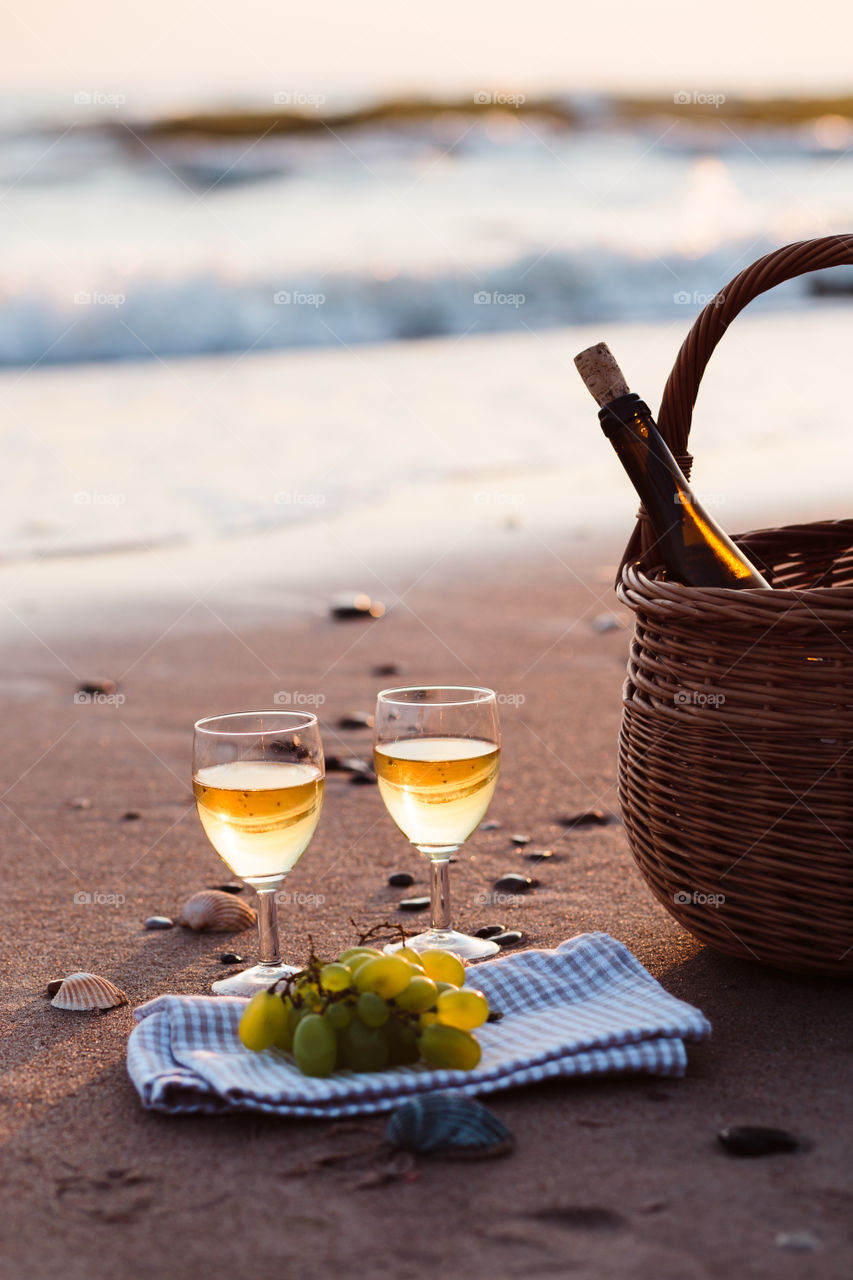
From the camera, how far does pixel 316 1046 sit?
1.97 metres

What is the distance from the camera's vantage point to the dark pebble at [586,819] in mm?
3557

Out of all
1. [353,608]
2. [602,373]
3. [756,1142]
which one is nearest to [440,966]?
[756,1142]

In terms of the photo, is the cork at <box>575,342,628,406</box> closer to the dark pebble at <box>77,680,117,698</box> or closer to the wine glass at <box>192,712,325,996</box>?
the wine glass at <box>192,712,325,996</box>

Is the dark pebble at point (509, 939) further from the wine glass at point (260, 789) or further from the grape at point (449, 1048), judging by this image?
the grape at point (449, 1048)

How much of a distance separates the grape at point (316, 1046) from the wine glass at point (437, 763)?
1.66 ft

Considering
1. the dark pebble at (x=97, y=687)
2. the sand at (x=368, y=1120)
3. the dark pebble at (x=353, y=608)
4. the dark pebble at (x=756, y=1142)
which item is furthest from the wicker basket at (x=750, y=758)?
the dark pebble at (x=353, y=608)

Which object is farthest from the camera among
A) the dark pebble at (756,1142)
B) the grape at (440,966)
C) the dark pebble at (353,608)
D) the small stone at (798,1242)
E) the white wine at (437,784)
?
the dark pebble at (353,608)

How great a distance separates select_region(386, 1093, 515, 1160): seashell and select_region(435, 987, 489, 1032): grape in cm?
17

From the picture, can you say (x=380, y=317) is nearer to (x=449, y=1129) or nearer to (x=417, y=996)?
(x=417, y=996)

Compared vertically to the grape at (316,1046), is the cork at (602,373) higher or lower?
higher

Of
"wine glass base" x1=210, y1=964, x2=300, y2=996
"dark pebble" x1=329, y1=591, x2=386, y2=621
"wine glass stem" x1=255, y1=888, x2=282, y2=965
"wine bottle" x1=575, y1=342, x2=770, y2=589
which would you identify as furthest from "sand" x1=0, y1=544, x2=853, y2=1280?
"dark pebble" x1=329, y1=591, x2=386, y2=621

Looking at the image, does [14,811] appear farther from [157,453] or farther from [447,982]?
[157,453]

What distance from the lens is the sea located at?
8531mm

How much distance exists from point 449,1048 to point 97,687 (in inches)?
133
